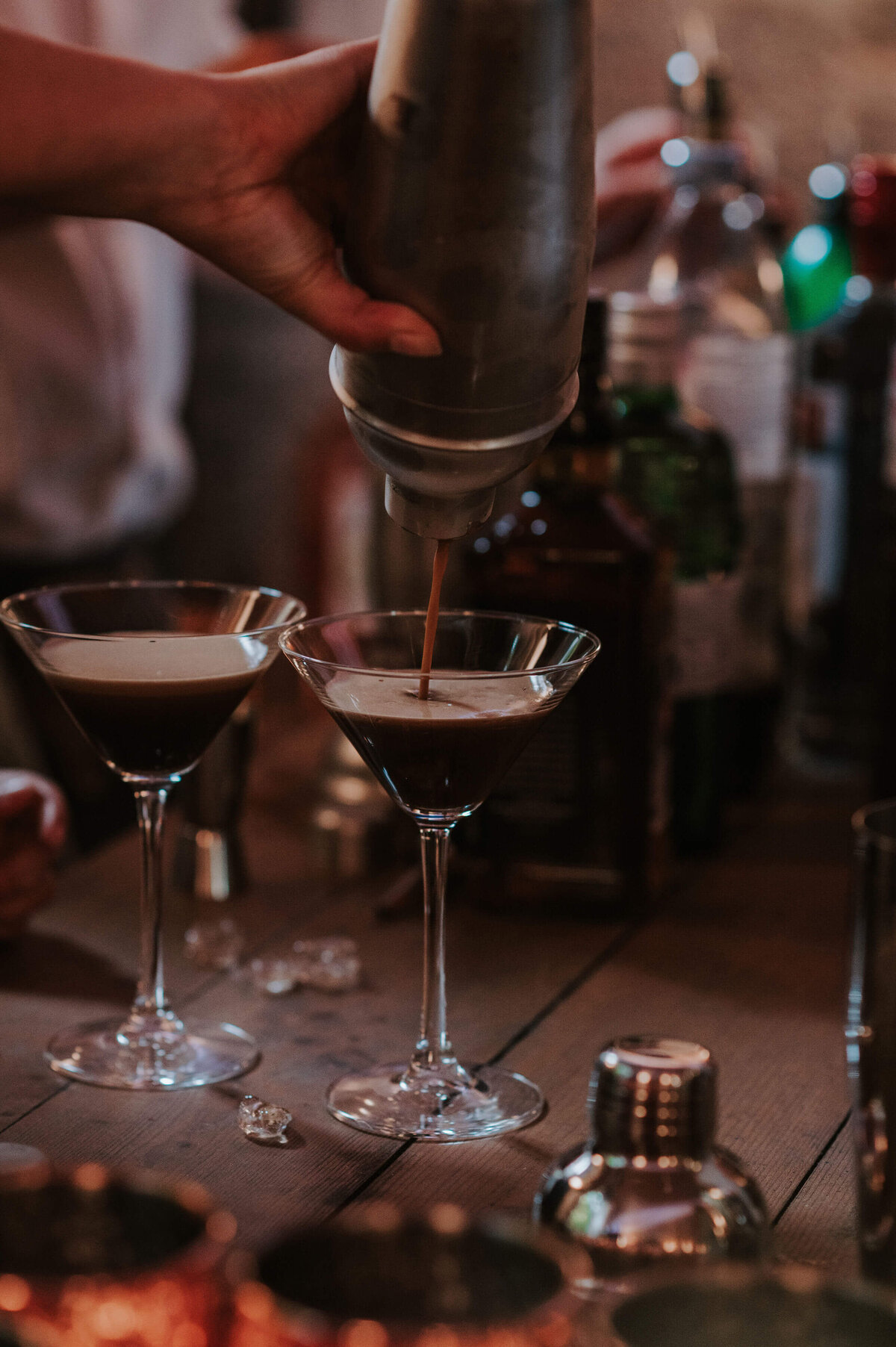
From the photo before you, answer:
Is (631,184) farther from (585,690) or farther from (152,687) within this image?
(152,687)

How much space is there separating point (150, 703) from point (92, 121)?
0.32 meters

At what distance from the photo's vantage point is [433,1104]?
804mm

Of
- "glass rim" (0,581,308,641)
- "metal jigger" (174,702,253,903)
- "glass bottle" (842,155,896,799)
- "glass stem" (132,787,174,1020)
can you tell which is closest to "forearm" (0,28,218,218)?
"glass rim" (0,581,308,641)

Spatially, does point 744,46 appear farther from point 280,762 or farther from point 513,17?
point 513,17

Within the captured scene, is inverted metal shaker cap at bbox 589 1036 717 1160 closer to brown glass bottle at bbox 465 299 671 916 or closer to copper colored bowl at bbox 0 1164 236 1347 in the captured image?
copper colored bowl at bbox 0 1164 236 1347

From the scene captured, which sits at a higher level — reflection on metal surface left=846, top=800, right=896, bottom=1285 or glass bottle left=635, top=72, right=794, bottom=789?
glass bottle left=635, top=72, right=794, bottom=789

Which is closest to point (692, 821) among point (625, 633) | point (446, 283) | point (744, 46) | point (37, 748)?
point (625, 633)

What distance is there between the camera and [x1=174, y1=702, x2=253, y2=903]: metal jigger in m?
1.14

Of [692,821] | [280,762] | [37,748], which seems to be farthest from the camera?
[37,748]

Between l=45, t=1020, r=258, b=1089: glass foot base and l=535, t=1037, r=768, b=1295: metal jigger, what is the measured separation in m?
0.29

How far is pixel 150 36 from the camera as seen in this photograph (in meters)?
2.51

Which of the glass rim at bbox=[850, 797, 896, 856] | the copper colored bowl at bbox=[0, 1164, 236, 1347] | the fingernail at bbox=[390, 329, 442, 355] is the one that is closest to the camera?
the copper colored bowl at bbox=[0, 1164, 236, 1347]

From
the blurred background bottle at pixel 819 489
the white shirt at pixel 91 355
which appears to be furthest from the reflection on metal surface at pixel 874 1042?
the white shirt at pixel 91 355

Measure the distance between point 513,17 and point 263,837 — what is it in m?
0.79
